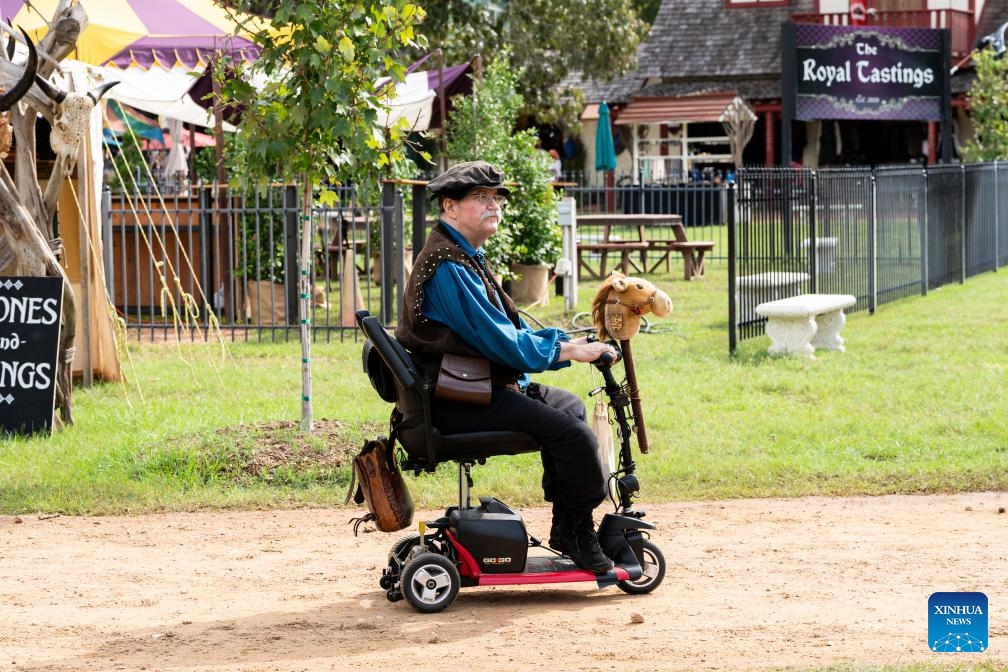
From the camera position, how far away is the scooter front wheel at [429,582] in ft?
18.6

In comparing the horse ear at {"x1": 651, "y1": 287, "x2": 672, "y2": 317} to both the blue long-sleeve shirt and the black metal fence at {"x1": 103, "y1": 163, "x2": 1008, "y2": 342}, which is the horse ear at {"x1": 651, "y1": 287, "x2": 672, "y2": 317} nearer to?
the blue long-sleeve shirt

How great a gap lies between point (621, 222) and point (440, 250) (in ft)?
46.0

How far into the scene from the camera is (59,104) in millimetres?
9180

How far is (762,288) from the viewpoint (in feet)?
42.8

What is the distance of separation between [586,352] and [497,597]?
1.12m

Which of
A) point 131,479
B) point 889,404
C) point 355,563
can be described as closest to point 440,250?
point 355,563

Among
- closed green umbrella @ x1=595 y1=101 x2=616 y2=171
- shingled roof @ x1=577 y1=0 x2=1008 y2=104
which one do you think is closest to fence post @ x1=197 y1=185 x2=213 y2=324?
closed green umbrella @ x1=595 y1=101 x2=616 y2=171

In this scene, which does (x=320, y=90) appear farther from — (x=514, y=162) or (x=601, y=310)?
(x=514, y=162)

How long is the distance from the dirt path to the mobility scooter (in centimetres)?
12

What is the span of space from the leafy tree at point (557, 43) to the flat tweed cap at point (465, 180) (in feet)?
73.8

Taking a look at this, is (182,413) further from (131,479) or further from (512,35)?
(512,35)

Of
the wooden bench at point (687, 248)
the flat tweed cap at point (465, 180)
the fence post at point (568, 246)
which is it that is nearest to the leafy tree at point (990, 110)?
the wooden bench at point (687, 248)

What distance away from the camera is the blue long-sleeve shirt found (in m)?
5.48

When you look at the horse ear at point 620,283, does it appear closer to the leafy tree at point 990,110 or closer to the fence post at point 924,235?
the fence post at point 924,235
